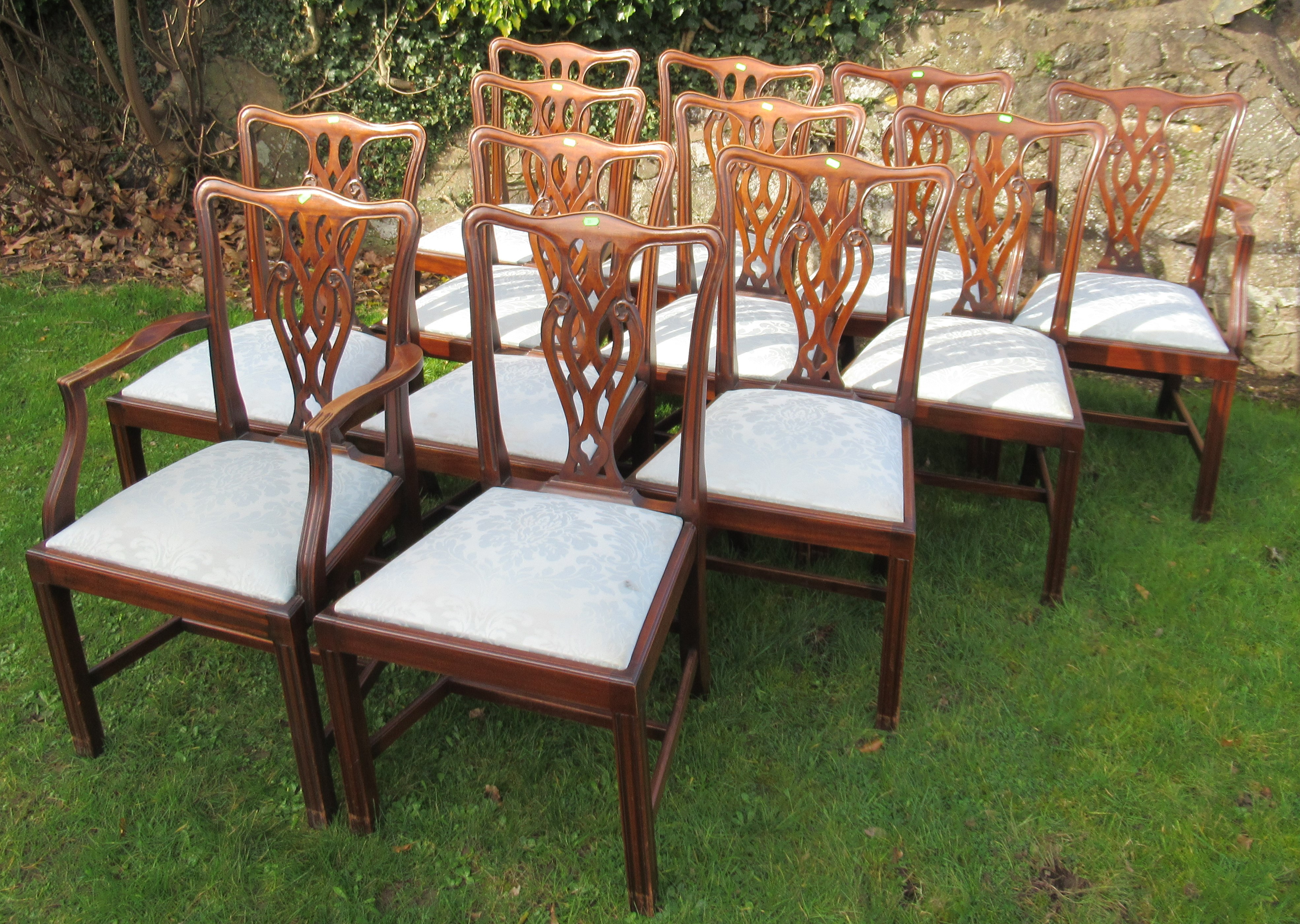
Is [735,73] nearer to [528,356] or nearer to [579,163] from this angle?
[579,163]

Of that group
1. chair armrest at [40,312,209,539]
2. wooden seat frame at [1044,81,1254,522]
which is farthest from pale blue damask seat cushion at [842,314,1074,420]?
chair armrest at [40,312,209,539]

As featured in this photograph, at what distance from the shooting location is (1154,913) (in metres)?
1.68

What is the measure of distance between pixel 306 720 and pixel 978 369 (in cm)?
168

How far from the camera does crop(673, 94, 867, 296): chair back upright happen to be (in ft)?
8.54

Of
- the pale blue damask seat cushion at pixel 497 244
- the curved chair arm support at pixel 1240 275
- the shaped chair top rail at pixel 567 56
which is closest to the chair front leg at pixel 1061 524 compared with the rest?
the curved chair arm support at pixel 1240 275

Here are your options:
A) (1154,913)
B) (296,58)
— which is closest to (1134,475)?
(1154,913)

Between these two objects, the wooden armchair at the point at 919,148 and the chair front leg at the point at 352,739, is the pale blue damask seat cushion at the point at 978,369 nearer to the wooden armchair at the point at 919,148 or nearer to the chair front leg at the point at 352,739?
the wooden armchair at the point at 919,148

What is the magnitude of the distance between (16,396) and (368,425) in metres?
1.93

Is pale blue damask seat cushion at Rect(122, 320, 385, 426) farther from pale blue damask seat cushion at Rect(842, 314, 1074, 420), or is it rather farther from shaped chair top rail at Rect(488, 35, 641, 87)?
shaped chair top rail at Rect(488, 35, 641, 87)

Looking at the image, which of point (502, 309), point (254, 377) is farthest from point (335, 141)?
point (254, 377)

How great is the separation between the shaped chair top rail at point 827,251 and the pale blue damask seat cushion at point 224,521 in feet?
3.00

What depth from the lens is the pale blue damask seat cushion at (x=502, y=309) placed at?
2.60 metres

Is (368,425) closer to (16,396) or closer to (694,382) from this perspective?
(694,382)

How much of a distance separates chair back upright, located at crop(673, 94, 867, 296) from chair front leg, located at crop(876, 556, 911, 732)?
0.94 meters
